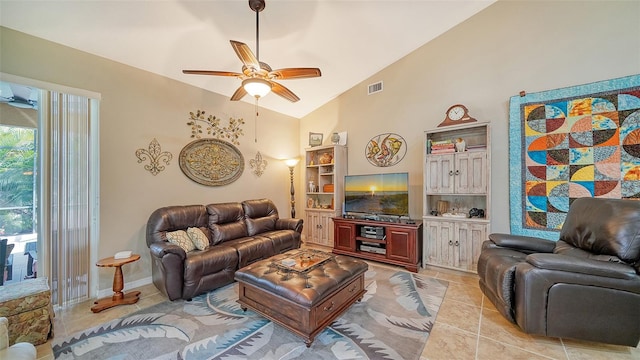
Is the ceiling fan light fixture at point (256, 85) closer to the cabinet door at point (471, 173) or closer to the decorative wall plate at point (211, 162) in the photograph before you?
the decorative wall plate at point (211, 162)

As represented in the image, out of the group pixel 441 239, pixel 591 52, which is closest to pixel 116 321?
pixel 441 239

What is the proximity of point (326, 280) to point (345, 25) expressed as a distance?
3.13 m

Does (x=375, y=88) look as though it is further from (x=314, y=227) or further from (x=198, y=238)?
(x=198, y=238)

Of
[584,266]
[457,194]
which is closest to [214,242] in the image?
[457,194]

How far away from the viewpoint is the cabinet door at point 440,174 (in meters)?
3.39

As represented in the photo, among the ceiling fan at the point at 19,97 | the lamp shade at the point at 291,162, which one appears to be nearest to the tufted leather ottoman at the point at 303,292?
the lamp shade at the point at 291,162

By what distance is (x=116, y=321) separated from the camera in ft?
7.45

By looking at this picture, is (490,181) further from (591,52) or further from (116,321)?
(116,321)

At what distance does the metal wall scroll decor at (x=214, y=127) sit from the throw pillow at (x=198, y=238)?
153 cm

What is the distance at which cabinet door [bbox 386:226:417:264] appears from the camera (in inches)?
137

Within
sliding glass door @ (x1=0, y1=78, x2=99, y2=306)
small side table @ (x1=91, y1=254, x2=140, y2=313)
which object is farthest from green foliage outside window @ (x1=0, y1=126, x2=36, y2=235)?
small side table @ (x1=91, y1=254, x2=140, y2=313)

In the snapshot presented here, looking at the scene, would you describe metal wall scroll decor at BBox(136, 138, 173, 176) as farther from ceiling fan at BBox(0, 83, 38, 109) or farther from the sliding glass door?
ceiling fan at BBox(0, 83, 38, 109)

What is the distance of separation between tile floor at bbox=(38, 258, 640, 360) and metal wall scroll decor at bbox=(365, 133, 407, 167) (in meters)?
2.26

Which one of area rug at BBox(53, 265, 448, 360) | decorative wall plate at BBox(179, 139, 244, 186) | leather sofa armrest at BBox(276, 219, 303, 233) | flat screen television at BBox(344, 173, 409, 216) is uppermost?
decorative wall plate at BBox(179, 139, 244, 186)
